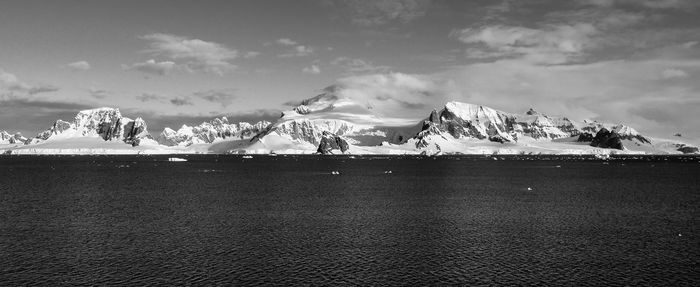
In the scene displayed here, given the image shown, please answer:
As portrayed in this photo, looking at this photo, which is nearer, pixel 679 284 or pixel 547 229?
pixel 679 284

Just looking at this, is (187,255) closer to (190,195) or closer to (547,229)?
(547,229)

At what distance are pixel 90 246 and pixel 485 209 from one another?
5309 centimetres

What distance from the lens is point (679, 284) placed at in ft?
140

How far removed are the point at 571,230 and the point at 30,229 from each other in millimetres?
61056

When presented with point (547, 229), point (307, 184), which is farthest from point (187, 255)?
point (307, 184)

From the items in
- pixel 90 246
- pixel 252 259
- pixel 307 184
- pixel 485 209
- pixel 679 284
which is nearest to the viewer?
pixel 679 284

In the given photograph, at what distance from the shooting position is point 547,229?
65562 mm

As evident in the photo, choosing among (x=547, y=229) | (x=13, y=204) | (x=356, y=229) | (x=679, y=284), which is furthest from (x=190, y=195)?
(x=679, y=284)

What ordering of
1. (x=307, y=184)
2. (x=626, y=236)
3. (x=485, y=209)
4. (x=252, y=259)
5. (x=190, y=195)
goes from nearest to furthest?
1. (x=252, y=259)
2. (x=626, y=236)
3. (x=485, y=209)
4. (x=190, y=195)
5. (x=307, y=184)

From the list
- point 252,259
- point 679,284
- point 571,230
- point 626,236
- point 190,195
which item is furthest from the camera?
point 190,195

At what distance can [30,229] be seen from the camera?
210 ft

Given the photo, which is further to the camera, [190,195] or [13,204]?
[190,195]

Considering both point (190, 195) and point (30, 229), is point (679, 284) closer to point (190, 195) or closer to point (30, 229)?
point (30, 229)

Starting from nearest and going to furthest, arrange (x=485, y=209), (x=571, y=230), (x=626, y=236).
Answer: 1. (x=626, y=236)
2. (x=571, y=230)
3. (x=485, y=209)
